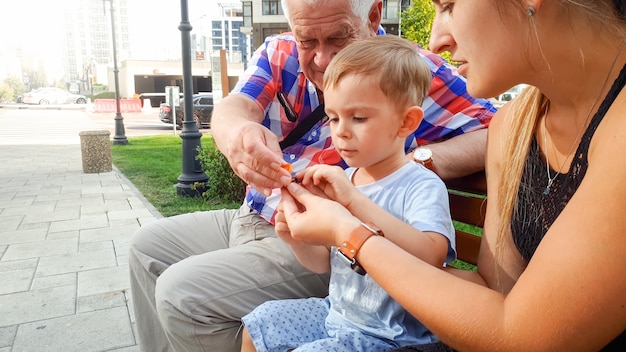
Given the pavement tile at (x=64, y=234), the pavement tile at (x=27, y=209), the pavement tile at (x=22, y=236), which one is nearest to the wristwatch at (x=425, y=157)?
the pavement tile at (x=64, y=234)

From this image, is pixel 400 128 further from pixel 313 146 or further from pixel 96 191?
pixel 96 191

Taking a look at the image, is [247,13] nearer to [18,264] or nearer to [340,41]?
[18,264]

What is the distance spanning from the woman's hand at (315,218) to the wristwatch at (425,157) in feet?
1.73

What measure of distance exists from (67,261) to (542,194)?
4475mm

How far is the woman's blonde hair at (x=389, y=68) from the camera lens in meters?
1.48

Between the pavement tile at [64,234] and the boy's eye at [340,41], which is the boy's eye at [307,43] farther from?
the pavement tile at [64,234]

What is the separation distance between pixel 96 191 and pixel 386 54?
24.6 feet

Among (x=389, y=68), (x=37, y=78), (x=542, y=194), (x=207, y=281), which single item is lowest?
(x=207, y=281)

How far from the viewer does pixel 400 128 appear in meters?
1.55

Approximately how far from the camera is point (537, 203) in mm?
1271

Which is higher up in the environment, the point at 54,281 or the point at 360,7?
the point at 360,7

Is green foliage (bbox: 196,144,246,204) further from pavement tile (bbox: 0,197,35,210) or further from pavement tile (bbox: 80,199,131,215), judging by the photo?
pavement tile (bbox: 0,197,35,210)

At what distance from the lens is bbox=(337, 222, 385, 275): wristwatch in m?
1.18

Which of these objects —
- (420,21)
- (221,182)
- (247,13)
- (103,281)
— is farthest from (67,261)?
(247,13)
